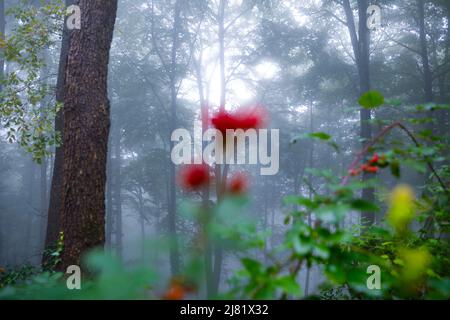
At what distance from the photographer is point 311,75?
1472 centimetres

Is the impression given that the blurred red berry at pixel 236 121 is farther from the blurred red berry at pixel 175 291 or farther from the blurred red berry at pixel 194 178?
the blurred red berry at pixel 175 291

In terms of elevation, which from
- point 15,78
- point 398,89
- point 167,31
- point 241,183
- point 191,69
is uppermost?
point 167,31

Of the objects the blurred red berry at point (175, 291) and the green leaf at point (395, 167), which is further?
the green leaf at point (395, 167)

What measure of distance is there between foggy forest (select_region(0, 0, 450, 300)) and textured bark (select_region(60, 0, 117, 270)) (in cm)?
2

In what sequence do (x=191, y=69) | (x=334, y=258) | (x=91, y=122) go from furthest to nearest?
(x=191, y=69) → (x=91, y=122) → (x=334, y=258)

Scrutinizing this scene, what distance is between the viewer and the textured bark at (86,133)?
3727mm

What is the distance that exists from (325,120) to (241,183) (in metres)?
26.6

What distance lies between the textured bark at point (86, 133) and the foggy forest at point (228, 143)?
2 cm

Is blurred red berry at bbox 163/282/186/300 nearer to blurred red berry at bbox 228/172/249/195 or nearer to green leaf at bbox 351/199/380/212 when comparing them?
blurred red berry at bbox 228/172/249/195

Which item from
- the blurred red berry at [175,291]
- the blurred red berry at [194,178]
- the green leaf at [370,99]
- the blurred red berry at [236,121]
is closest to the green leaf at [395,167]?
the green leaf at [370,99]

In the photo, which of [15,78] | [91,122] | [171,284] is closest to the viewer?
[171,284]

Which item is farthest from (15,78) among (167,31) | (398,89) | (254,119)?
(398,89)

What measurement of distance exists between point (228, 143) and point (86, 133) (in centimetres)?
313
